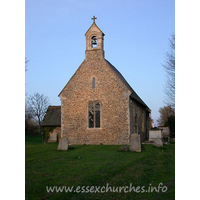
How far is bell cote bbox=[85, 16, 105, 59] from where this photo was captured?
78.5ft

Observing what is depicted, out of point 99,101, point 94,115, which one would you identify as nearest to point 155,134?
point 94,115

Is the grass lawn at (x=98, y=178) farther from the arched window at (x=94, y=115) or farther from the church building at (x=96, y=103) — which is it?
the arched window at (x=94, y=115)

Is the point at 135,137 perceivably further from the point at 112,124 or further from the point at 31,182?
the point at 31,182

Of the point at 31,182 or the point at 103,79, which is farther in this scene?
the point at 103,79

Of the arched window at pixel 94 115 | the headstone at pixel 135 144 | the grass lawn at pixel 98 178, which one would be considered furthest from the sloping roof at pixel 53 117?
the grass lawn at pixel 98 178

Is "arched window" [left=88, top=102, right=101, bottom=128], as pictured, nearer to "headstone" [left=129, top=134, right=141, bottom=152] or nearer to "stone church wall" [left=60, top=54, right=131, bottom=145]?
"stone church wall" [left=60, top=54, right=131, bottom=145]

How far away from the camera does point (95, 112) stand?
911 inches

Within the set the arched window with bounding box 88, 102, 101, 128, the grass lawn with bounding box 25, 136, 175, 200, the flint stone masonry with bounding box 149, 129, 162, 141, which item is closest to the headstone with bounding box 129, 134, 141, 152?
the grass lawn with bounding box 25, 136, 175, 200

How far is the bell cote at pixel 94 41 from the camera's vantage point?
942 inches

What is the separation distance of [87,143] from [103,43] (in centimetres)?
980

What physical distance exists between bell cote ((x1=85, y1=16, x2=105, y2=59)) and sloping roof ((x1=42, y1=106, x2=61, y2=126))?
952 cm

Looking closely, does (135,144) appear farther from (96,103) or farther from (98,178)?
(96,103)

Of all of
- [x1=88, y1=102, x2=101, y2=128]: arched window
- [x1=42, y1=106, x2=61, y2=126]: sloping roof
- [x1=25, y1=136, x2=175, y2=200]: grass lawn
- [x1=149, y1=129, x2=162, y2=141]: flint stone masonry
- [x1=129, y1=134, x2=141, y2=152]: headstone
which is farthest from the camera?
[x1=42, y1=106, x2=61, y2=126]: sloping roof
